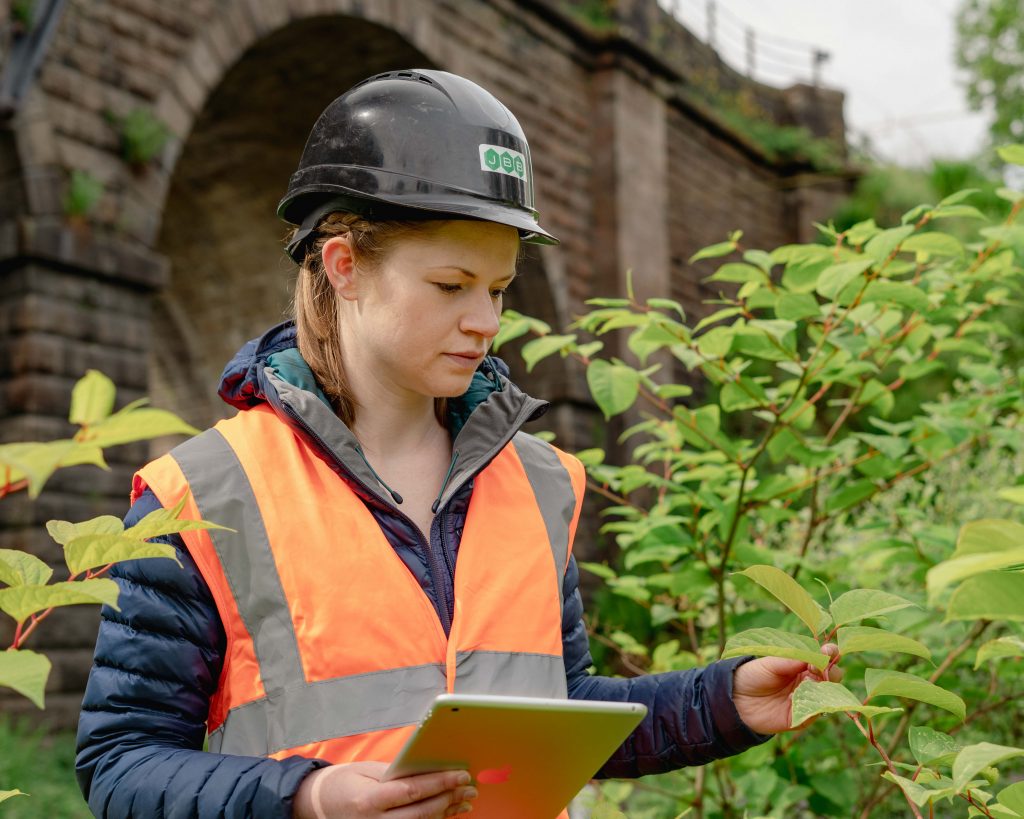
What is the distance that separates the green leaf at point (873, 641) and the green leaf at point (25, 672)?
0.70 m

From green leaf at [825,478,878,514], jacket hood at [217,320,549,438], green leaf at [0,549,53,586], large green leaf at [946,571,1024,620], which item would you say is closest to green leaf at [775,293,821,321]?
green leaf at [825,478,878,514]

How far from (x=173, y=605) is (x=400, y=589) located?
27 cm

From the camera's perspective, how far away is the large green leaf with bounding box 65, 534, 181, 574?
37.6 inches

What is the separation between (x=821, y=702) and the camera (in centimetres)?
108

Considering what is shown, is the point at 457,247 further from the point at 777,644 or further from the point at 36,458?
the point at 36,458

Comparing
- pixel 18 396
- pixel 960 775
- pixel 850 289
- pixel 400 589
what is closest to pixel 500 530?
pixel 400 589

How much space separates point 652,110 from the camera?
415 inches

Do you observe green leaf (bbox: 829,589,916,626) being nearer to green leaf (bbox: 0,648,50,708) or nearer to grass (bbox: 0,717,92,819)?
green leaf (bbox: 0,648,50,708)

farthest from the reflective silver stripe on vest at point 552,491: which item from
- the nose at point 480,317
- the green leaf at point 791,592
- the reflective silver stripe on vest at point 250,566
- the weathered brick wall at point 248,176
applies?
the weathered brick wall at point 248,176

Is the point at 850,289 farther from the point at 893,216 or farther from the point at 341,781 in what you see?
the point at 893,216

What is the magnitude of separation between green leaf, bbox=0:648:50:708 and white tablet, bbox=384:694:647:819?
0.35m

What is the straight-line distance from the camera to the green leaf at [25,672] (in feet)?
2.68

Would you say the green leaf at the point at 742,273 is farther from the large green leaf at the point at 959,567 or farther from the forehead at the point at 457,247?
the large green leaf at the point at 959,567

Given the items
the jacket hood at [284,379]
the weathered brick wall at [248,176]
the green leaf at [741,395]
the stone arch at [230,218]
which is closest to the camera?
the jacket hood at [284,379]
